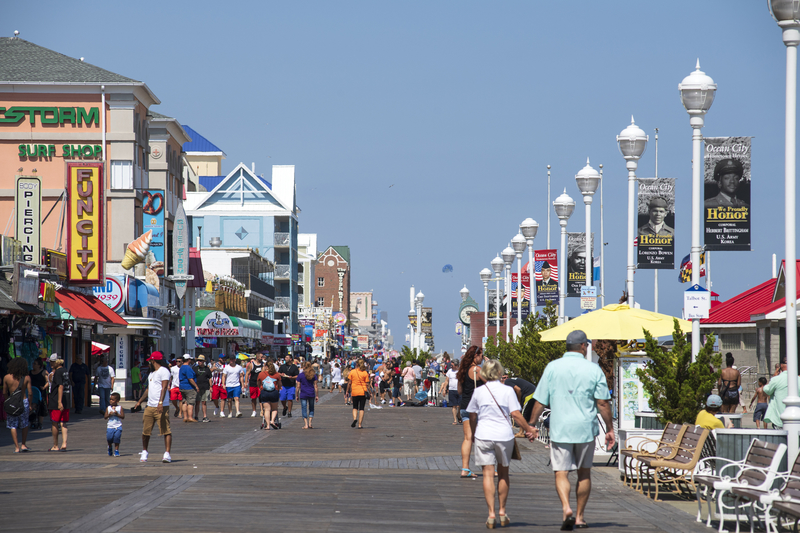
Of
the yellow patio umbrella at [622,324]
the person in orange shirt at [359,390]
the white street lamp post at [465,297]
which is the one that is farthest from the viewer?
the white street lamp post at [465,297]

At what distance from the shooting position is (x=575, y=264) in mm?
30266

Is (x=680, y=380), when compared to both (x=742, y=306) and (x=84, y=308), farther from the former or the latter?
(x=742, y=306)

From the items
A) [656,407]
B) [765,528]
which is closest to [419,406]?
[656,407]

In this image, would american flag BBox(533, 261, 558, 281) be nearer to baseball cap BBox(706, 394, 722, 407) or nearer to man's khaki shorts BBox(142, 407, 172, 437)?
man's khaki shorts BBox(142, 407, 172, 437)

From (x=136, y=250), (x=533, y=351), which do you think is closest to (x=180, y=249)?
(x=136, y=250)

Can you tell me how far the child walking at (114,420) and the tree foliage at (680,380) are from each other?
7.98 metres

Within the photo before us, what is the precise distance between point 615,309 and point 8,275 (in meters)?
17.9

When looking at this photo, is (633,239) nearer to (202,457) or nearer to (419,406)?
(202,457)

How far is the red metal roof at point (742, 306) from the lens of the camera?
3602 cm

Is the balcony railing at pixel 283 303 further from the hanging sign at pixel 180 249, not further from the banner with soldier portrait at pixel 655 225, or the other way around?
the banner with soldier portrait at pixel 655 225

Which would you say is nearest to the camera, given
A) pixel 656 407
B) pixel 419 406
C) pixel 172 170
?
pixel 656 407

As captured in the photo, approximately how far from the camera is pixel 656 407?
44.0ft

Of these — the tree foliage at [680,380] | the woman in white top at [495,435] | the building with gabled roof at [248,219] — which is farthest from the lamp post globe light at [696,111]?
the building with gabled roof at [248,219]

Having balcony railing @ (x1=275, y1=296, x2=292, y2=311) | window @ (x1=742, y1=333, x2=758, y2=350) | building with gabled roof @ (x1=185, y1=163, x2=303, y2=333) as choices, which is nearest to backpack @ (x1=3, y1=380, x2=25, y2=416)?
window @ (x1=742, y1=333, x2=758, y2=350)
